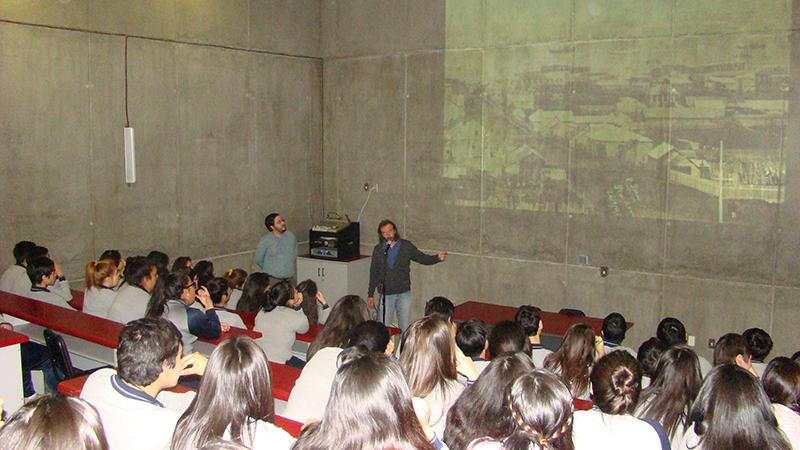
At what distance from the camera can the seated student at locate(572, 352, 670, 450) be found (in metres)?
2.75

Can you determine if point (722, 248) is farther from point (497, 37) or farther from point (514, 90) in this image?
point (497, 37)

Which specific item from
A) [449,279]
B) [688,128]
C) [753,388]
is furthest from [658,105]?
[753,388]

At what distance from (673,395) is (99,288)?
4.23 metres

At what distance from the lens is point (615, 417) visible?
2824 millimetres

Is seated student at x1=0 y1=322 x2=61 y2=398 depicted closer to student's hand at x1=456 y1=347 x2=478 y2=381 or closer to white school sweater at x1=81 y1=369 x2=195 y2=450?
white school sweater at x1=81 y1=369 x2=195 y2=450

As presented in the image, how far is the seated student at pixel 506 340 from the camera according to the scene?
4.02 m

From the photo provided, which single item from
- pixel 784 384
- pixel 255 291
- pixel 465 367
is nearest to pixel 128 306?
pixel 255 291

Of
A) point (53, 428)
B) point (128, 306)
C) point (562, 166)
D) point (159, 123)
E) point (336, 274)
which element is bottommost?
point (336, 274)

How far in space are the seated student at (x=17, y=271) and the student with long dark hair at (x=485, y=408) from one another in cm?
454

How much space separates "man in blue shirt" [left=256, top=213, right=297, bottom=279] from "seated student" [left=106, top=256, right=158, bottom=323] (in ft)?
9.68

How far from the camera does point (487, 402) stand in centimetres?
279

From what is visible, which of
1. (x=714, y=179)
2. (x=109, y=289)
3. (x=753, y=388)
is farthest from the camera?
(x=714, y=179)

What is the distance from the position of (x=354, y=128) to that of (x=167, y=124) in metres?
2.49

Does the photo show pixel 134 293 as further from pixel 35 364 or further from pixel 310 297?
pixel 310 297
